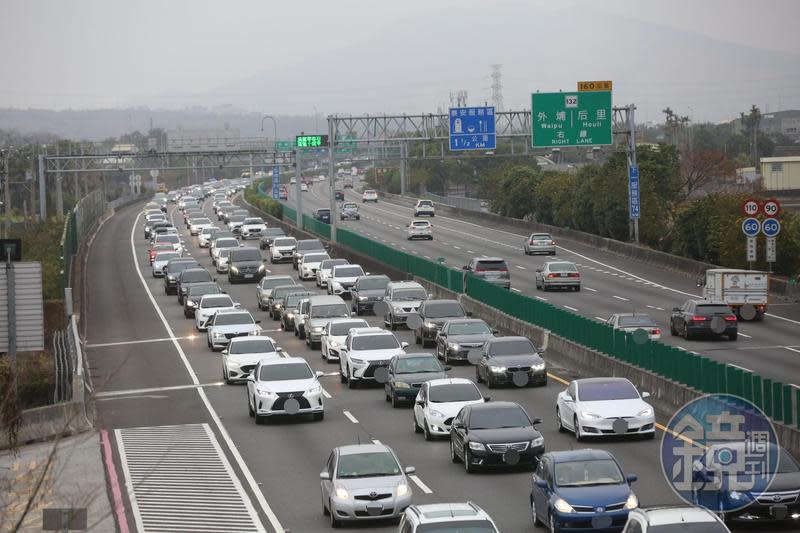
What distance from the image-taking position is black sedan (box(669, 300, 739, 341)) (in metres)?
45.0

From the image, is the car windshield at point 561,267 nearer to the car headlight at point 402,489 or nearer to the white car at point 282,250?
the white car at point 282,250

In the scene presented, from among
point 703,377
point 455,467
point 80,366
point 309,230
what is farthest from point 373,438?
point 309,230

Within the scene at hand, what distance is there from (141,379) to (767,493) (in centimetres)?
2562

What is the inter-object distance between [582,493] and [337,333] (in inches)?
917

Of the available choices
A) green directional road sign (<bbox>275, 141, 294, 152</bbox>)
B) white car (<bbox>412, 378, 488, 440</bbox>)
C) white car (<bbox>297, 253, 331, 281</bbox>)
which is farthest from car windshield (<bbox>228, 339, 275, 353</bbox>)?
green directional road sign (<bbox>275, 141, 294, 152</bbox>)

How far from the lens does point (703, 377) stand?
2889 centimetres

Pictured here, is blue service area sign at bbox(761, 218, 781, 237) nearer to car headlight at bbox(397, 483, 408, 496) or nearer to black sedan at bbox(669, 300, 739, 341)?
black sedan at bbox(669, 300, 739, 341)

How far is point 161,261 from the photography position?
244 feet

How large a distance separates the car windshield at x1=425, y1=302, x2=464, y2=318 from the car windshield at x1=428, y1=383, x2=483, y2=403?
15.7 meters

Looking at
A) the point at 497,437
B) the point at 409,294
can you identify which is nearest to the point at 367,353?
the point at 409,294

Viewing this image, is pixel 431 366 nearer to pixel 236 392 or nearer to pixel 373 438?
pixel 373 438

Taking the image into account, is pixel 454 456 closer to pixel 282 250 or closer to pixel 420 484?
pixel 420 484

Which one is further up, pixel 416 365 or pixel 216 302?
pixel 416 365

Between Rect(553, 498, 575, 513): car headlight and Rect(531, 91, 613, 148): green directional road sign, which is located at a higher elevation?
Rect(531, 91, 613, 148): green directional road sign
